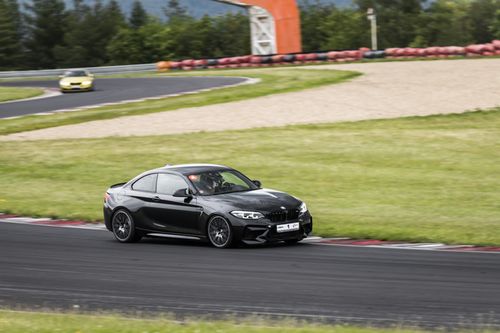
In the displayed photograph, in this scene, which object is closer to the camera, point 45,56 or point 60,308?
point 60,308

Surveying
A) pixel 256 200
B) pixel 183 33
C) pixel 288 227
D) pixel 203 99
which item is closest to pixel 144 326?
pixel 288 227

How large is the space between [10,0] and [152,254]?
411 feet

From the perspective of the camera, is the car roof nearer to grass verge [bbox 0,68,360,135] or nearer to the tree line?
grass verge [bbox 0,68,360,135]

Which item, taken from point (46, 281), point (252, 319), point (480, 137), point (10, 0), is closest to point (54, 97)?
point (480, 137)

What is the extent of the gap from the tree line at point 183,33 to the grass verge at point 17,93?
4960 centimetres

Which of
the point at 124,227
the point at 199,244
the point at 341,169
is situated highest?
the point at 124,227

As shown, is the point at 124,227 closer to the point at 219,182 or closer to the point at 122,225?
the point at 122,225

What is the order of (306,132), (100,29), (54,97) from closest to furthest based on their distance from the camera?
1. (306,132)
2. (54,97)
3. (100,29)

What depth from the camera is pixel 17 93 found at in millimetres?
48469

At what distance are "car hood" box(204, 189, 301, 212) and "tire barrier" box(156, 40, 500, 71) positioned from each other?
3904 centimetres

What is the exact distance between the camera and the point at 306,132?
99.0 feet

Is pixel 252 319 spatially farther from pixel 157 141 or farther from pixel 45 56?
pixel 45 56

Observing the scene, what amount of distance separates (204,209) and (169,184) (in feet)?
3.74

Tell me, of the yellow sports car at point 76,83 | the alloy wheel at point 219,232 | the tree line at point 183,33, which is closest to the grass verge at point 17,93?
the yellow sports car at point 76,83
